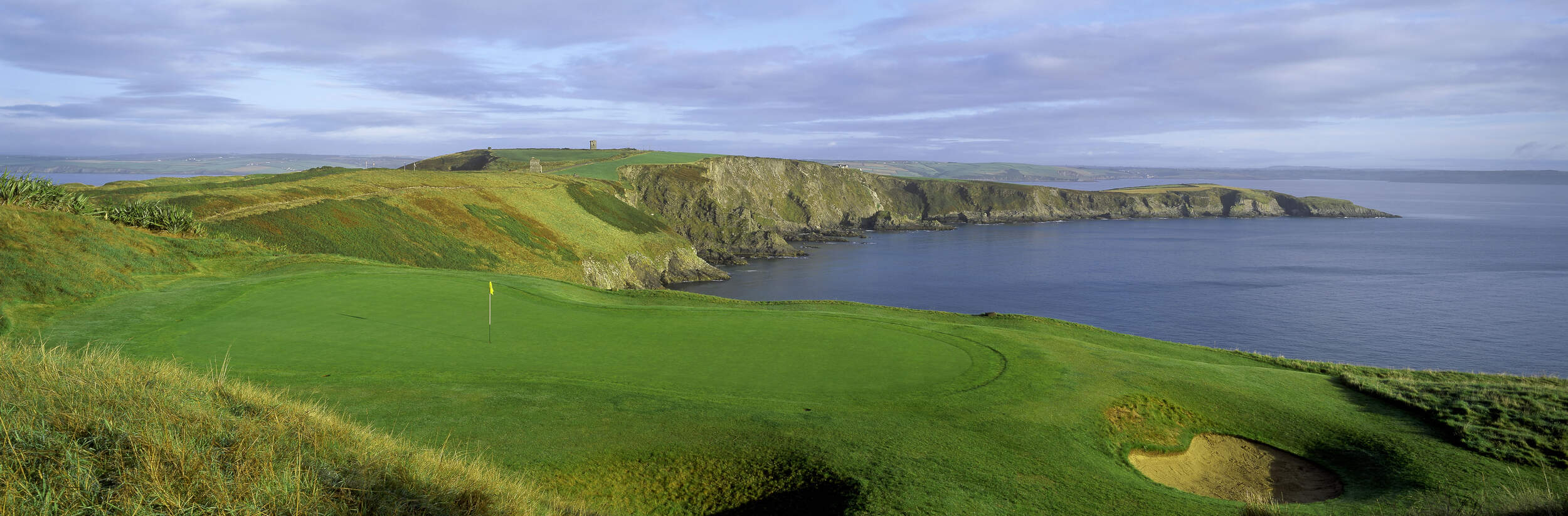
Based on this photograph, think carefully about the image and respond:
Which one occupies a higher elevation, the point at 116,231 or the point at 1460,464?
the point at 116,231

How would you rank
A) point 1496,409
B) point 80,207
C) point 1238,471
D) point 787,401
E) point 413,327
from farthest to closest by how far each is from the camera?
point 80,207 → point 413,327 → point 1496,409 → point 787,401 → point 1238,471

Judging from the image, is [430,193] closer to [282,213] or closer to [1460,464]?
[282,213]

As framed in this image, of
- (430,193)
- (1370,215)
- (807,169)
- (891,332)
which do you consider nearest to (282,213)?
(430,193)

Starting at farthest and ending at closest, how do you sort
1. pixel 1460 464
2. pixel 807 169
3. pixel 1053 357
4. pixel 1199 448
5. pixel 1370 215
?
pixel 1370 215 → pixel 807 169 → pixel 1053 357 → pixel 1199 448 → pixel 1460 464

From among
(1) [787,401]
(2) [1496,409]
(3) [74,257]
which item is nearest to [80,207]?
(3) [74,257]

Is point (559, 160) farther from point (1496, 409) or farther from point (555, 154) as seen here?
point (1496, 409)

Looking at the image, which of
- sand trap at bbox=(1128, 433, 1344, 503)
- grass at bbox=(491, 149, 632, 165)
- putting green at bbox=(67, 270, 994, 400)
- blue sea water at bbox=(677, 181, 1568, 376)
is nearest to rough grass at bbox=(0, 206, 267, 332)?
putting green at bbox=(67, 270, 994, 400)

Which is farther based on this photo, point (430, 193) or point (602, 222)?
point (602, 222)

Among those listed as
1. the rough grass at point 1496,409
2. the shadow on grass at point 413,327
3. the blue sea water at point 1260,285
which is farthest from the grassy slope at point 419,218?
the rough grass at point 1496,409

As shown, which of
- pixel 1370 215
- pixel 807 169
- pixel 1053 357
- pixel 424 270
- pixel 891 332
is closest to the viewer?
pixel 1053 357
